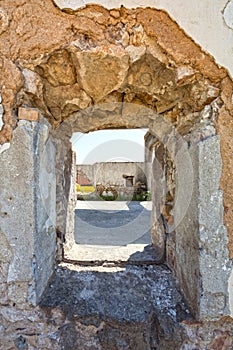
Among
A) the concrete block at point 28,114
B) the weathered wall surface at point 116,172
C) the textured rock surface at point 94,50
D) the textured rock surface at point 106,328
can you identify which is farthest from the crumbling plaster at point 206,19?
the weathered wall surface at point 116,172

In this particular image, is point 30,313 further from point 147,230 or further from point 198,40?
point 147,230

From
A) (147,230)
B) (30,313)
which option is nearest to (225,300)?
(30,313)

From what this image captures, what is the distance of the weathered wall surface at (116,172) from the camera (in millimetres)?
9797

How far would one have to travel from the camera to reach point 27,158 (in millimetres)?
1213

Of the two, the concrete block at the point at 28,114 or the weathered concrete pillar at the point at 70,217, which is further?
the weathered concrete pillar at the point at 70,217

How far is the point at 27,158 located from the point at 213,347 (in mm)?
1421

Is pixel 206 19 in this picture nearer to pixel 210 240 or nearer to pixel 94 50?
pixel 94 50

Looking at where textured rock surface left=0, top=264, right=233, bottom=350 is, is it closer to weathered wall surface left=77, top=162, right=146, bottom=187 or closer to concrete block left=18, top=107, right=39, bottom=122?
concrete block left=18, top=107, right=39, bottom=122

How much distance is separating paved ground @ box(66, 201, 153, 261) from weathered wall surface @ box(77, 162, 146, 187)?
474 cm

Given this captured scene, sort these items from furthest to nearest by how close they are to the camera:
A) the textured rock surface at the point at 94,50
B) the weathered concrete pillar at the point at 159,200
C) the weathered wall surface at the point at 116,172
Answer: the weathered wall surface at the point at 116,172 < the weathered concrete pillar at the point at 159,200 < the textured rock surface at the point at 94,50

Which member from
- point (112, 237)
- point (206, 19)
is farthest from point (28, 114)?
point (112, 237)

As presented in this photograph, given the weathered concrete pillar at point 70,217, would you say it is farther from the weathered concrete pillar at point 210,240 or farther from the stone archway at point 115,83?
the weathered concrete pillar at point 210,240

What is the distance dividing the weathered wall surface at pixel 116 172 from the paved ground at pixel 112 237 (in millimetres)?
4739

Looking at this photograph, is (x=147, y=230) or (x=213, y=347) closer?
(x=213, y=347)
